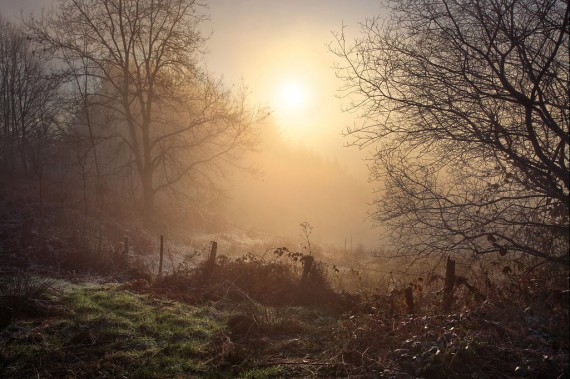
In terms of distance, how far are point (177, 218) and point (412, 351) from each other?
936 inches

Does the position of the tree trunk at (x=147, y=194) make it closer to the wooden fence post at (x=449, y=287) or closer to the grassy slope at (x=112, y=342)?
the grassy slope at (x=112, y=342)

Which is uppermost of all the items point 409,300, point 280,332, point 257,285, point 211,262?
point 211,262

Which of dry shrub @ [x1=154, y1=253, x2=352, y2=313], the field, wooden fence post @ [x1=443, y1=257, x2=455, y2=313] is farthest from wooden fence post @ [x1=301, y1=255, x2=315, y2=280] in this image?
wooden fence post @ [x1=443, y1=257, x2=455, y2=313]

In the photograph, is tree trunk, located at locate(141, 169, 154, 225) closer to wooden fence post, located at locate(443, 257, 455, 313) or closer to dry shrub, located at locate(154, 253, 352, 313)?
dry shrub, located at locate(154, 253, 352, 313)

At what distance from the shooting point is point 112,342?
6242 mm

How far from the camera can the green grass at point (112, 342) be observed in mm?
5387

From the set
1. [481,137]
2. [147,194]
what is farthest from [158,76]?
[481,137]

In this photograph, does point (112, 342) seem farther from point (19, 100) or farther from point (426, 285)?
point (19, 100)

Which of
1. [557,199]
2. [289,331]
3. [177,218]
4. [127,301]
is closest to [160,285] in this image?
[127,301]

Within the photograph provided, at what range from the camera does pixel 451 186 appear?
6891mm

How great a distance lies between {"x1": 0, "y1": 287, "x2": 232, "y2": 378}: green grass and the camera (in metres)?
5.39

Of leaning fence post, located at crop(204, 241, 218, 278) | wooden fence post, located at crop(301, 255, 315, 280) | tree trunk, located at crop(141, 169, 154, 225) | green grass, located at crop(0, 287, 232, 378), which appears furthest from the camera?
tree trunk, located at crop(141, 169, 154, 225)

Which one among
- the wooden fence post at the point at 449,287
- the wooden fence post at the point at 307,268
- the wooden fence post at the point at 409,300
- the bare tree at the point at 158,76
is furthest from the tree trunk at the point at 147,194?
the wooden fence post at the point at 449,287

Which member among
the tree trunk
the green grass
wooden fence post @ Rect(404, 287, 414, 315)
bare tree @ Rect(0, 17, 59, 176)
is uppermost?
bare tree @ Rect(0, 17, 59, 176)
